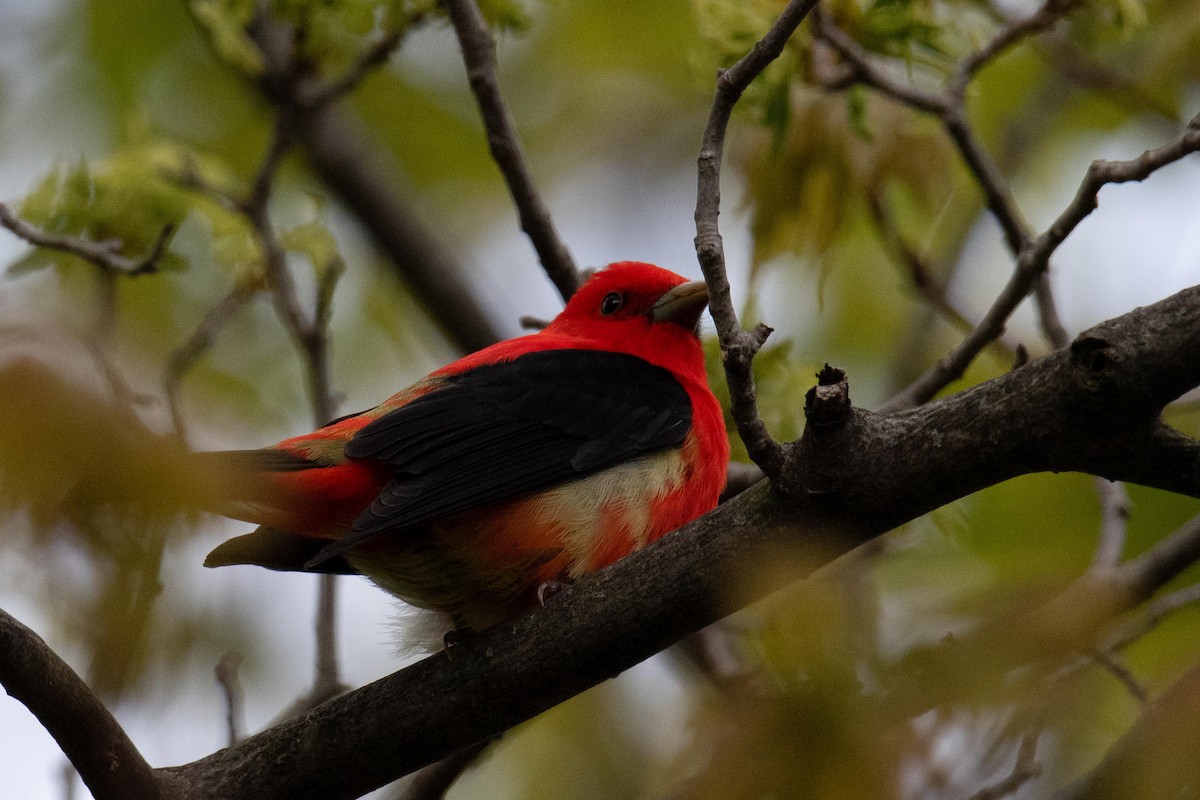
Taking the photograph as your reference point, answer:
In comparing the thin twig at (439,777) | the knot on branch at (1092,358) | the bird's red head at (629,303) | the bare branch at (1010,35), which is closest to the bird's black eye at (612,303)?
the bird's red head at (629,303)

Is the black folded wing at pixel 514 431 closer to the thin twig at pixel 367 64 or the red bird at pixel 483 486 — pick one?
the red bird at pixel 483 486

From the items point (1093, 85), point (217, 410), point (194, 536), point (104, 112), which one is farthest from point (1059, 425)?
point (104, 112)

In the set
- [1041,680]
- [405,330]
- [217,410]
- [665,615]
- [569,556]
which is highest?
[405,330]

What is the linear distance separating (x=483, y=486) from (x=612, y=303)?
1.63 meters

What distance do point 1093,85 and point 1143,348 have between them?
4.32 meters

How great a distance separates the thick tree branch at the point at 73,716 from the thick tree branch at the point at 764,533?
0.23 metres

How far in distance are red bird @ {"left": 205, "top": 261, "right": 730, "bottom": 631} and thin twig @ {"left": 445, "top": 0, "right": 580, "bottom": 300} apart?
22.4 inches

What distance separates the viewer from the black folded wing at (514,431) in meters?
4.17

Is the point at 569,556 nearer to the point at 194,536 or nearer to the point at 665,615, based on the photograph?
the point at 665,615

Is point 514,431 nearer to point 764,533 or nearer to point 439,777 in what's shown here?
point 439,777

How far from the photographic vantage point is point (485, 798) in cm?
761

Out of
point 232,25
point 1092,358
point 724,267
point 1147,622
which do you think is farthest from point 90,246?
Answer: point 1147,622

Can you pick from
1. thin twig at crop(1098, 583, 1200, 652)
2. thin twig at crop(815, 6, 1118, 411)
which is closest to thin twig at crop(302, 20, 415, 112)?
thin twig at crop(815, 6, 1118, 411)

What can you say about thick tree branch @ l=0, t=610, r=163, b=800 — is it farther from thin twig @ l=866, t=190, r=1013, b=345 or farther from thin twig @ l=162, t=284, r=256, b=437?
thin twig @ l=866, t=190, r=1013, b=345
